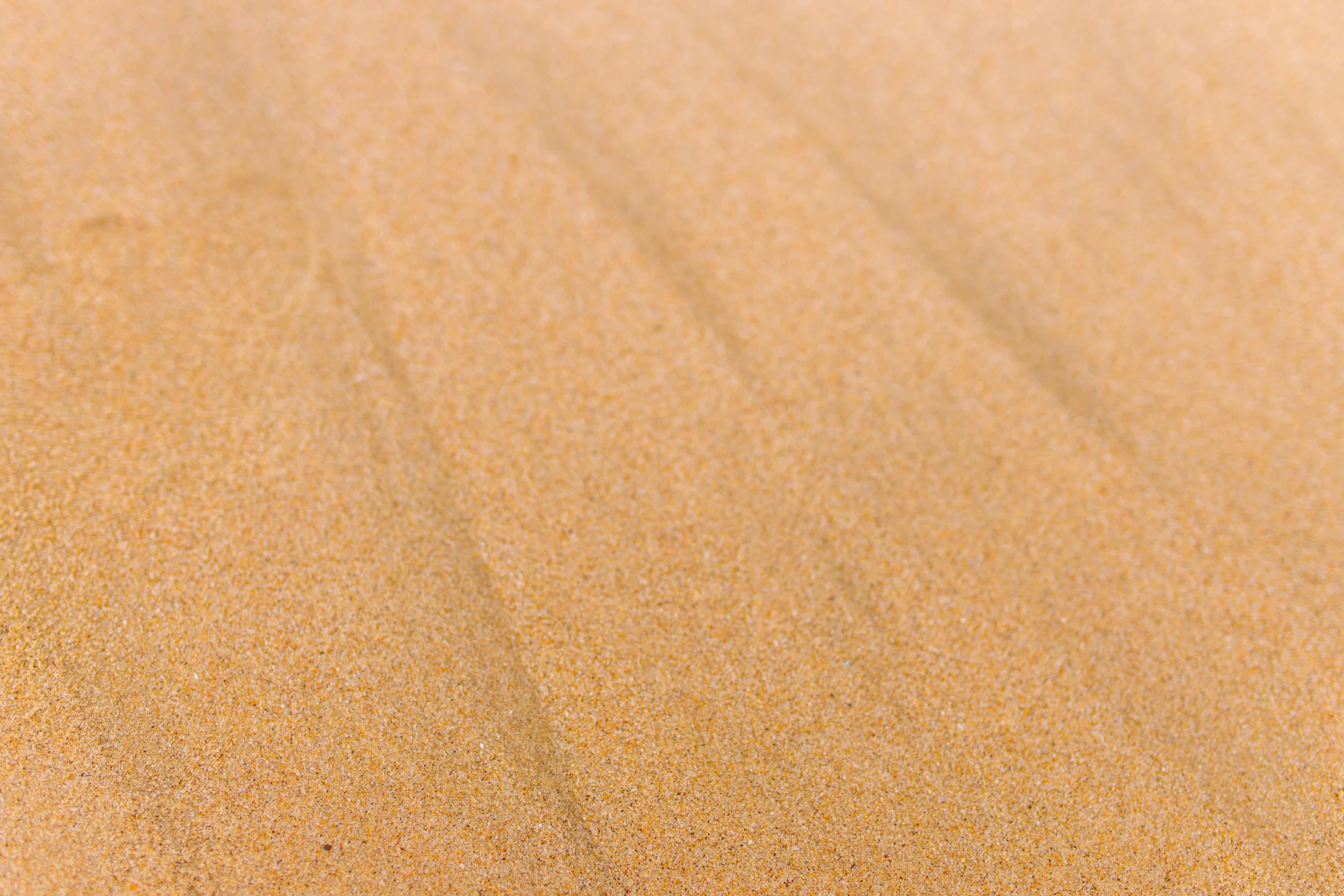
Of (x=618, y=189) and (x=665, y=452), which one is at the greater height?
(x=618, y=189)

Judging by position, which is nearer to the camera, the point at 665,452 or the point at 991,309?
the point at 665,452

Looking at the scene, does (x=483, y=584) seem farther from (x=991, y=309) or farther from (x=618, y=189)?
(x=991, y=309)

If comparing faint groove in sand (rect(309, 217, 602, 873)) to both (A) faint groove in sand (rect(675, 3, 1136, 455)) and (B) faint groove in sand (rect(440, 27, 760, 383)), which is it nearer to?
(B) faint groove in sand (rect(440, 27, 760, 383))

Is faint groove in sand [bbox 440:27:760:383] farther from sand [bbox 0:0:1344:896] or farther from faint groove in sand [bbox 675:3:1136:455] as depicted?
faint groove in sand [bbox 675:3:1136:455]

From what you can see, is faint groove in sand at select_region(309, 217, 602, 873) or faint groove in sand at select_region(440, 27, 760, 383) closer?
faint groove in sand at select_region(309, 217, 602, 873)

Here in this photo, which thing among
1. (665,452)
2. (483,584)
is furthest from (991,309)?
(483,584)

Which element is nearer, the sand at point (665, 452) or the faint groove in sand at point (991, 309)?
the sand at point (665, 452)

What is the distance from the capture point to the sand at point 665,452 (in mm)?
1062

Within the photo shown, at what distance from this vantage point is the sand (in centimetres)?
106

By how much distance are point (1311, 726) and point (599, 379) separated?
1.07 metres

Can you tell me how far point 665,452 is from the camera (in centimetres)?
128

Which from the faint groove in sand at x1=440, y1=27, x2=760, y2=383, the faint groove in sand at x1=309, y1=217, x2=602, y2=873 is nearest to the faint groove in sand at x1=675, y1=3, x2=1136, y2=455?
the faint groove in sand at x1=440, y1=27, x2=760, y2=383

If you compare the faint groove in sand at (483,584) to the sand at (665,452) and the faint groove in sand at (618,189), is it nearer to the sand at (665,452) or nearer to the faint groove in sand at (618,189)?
the sand at (665,452)

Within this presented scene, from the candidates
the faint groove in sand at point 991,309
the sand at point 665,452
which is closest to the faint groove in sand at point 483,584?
the sand at point 665,452
